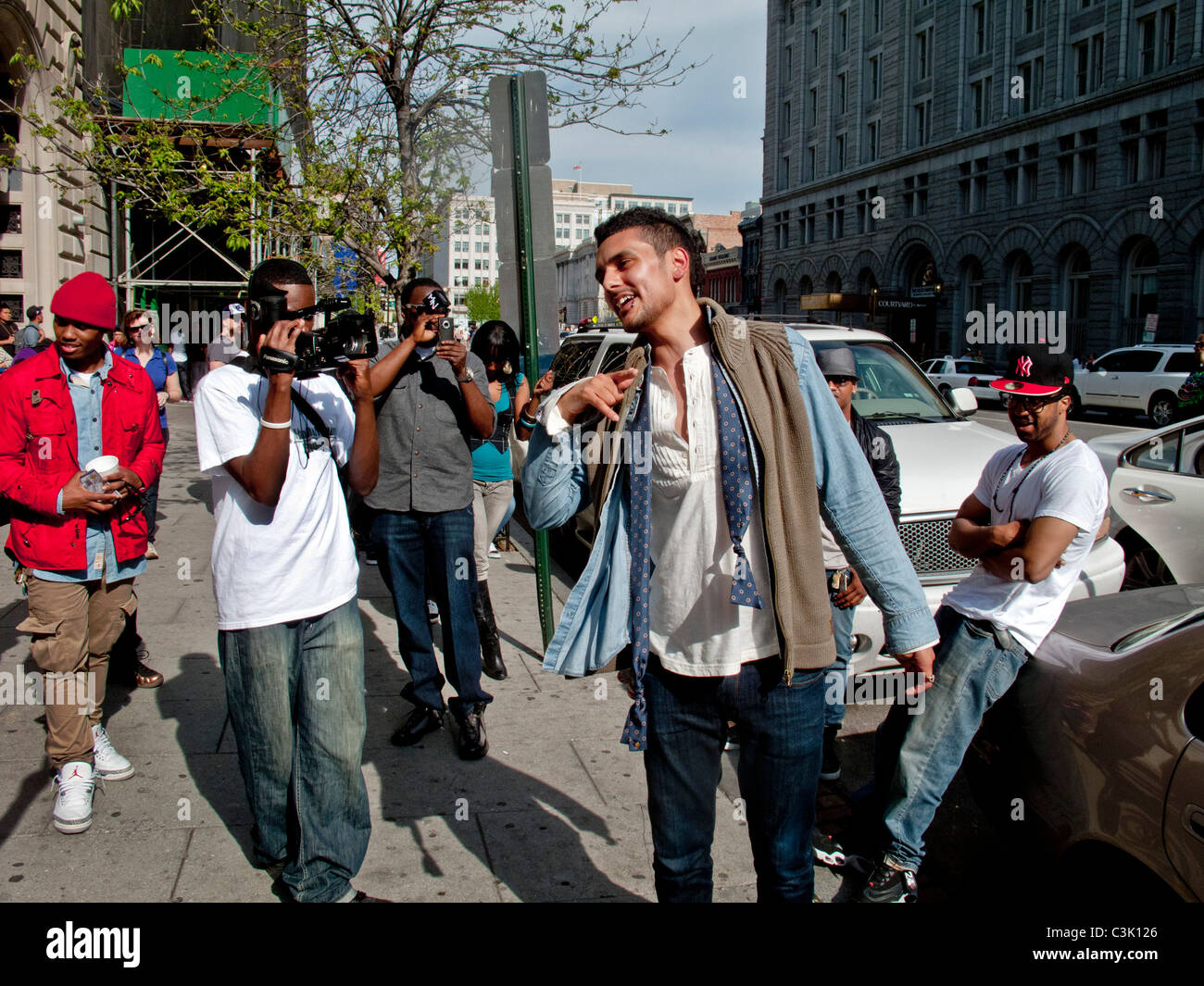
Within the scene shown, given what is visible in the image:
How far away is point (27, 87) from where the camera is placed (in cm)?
1531

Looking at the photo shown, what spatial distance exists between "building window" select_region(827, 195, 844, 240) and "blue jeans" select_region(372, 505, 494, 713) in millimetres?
57890

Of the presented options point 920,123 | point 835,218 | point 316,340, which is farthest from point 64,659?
point 835,218

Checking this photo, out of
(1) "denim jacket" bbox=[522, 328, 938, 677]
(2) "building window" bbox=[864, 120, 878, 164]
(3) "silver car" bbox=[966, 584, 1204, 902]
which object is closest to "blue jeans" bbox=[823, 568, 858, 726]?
(3) "silver car" bbox=[966, 584, 1204, 902]

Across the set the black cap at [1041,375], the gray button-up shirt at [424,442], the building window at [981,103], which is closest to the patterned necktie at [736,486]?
the black cap at [1041,375]

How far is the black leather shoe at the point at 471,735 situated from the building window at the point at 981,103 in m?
48.7

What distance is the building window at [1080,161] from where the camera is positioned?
39.3 metres

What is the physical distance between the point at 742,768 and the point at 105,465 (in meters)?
2.75

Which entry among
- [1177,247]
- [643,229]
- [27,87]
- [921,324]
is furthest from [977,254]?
[643,229]

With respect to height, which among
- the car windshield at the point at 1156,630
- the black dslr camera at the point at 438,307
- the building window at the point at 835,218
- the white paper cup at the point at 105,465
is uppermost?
the building window at the point at 835,218

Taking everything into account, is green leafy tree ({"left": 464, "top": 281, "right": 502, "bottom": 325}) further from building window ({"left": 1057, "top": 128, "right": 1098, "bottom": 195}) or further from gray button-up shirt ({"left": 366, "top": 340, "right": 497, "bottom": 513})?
gray button-up shirt ({"left": 366, "top": 340, "right": 497, "bottom": 513})

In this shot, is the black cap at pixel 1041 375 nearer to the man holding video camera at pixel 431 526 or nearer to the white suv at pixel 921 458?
the white suv at pixel 921 458

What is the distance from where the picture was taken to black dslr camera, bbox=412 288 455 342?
4270mm

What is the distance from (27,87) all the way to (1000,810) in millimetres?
17396
